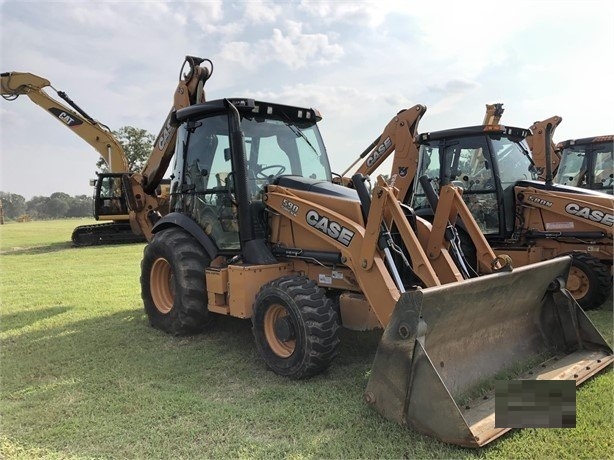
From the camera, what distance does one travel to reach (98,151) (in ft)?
57.1

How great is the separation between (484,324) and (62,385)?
12.1ft

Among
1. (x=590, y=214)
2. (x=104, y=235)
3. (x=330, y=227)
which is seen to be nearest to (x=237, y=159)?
(x=330, y=227)

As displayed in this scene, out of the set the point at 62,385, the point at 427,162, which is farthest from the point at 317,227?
the point at 427,162

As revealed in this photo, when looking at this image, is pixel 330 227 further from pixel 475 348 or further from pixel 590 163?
pixel 590 163

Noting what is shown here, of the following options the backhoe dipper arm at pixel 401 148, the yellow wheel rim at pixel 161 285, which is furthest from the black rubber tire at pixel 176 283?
the backhoe dipper arm at pixel 401 148

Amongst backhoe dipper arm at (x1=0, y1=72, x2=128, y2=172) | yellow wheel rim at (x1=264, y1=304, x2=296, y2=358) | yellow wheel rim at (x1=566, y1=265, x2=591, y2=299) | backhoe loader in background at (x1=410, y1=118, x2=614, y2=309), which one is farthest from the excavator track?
yellow wheel rim at (x1=566, y1=265, x2=591, y2=299)

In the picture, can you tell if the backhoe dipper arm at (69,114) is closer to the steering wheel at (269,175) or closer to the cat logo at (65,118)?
the cat logo at (65,118)

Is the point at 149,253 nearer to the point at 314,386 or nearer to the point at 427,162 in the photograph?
the point at 314,386

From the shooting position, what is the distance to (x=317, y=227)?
460cm

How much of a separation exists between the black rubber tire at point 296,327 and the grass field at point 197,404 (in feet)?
0.57

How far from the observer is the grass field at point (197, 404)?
3.18 meters

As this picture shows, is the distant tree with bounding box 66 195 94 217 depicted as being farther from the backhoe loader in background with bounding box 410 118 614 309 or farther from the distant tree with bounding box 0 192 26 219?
the backhoe loader in background with bounding box 410 118 614 309

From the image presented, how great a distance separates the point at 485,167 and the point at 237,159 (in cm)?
408

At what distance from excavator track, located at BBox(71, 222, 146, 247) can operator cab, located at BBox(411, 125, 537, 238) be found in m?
14.8
